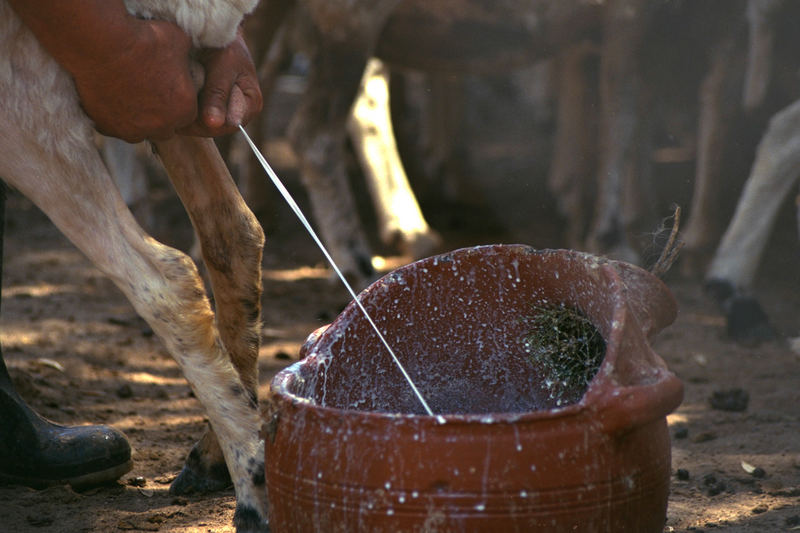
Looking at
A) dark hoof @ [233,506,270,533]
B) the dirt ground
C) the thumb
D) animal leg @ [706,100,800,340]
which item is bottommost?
the dirt ground

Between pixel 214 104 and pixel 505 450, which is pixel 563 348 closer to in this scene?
pixel 505 450

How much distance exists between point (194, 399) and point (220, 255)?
1042mm

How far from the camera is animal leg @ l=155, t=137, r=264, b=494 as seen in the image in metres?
2.42

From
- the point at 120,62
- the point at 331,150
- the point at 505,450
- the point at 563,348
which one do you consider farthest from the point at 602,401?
the point at 331,150

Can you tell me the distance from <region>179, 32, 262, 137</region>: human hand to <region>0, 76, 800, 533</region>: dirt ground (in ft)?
3.01

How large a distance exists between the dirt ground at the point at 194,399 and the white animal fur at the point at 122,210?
0.27 metres

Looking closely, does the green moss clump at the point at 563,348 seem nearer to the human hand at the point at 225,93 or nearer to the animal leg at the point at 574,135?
the human hand at the point at 225,93

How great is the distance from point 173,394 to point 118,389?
186 millimetres

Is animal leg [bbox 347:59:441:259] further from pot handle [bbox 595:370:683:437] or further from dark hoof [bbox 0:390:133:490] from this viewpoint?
pot handle [bbox 595:370:683:437]

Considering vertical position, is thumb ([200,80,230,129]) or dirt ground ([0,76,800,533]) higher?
thumb ([200,80,230,129])

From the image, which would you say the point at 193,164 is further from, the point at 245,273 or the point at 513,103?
the point at 513,103

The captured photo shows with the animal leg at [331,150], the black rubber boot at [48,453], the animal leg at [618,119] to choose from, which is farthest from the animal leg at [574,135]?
the black rubber boot at [48,453]

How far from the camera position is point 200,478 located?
97.3 inches

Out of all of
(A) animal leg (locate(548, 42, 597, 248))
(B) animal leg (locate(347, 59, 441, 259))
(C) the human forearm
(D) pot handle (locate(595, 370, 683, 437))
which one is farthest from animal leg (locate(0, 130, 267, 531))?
(A) animal leg (locate(548, 42, 597, 248))
